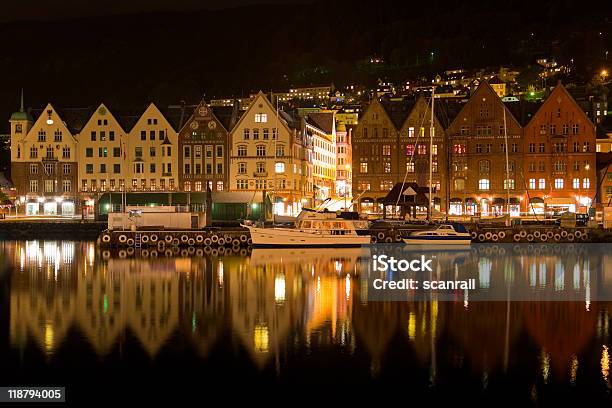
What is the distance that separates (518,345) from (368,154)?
249 ft

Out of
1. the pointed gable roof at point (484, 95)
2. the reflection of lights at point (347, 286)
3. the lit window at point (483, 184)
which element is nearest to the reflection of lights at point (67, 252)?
the reflection of lights at point (347, 286)

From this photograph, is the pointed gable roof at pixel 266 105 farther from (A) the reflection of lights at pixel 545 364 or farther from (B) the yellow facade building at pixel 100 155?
(A) the reflection of lights at pixel 545 364

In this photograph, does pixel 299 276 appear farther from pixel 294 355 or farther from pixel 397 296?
pixel 294 355

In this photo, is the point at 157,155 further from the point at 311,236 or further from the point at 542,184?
the point at 542,184

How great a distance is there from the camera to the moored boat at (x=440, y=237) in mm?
70750

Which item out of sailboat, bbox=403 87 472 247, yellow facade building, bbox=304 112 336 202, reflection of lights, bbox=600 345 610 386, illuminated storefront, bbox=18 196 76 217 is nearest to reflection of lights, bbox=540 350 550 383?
reflection of lights, bbox=600 345 610 386

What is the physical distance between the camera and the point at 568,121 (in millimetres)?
Answer: 101000

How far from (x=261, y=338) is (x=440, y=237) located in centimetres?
4189

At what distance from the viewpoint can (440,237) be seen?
7075 cm

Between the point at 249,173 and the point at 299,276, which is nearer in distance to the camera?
the point at 299,276

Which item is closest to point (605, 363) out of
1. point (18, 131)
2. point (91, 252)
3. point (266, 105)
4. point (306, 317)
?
point (306, 317)

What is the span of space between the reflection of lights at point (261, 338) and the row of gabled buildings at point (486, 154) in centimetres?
6798

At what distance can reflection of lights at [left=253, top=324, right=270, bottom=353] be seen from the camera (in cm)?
2945

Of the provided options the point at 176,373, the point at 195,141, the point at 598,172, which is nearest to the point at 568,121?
the point at 598,172
